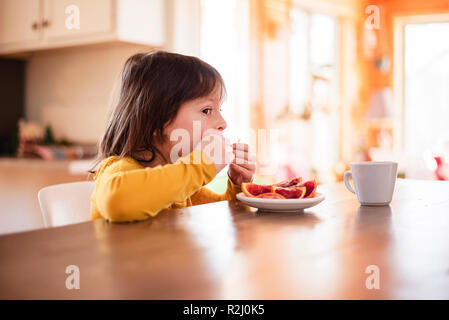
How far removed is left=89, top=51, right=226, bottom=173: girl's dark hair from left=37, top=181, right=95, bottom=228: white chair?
16cm

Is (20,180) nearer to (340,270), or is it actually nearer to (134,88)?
(134,88)

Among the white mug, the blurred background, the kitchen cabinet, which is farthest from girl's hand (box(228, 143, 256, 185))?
the kitchen cabinet

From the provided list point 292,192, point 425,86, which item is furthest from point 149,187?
point 425,86

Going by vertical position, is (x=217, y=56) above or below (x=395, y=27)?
below

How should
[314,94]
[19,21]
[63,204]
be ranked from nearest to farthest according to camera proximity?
1. [63,204]
2. [19,21]
3. [314,94]

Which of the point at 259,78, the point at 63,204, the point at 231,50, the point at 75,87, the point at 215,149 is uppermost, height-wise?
the point at 231,50

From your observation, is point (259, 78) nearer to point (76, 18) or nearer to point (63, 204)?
point (76, 18)

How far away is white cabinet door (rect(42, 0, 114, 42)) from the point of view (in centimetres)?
299

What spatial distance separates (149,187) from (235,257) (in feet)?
1.21

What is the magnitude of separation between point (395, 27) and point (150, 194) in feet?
21.0

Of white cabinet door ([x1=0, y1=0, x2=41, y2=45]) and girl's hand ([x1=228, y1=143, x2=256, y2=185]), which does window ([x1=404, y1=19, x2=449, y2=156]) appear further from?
girl's hand ([x1=228, y1=143, x2=256, y2=185])

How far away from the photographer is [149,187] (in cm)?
93
